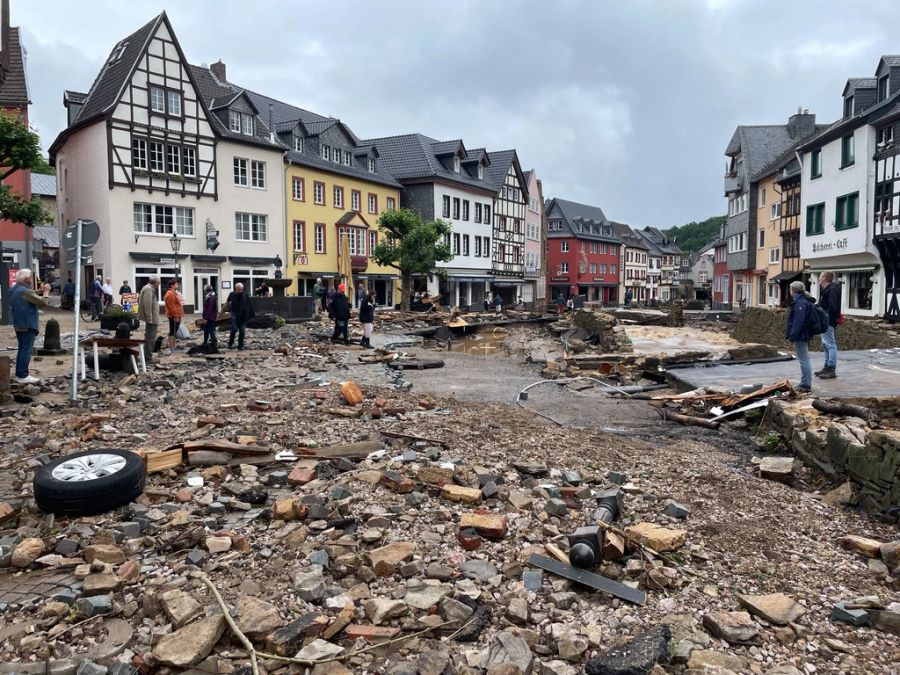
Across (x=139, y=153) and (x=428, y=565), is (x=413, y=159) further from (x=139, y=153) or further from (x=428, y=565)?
(x=428, y=565)

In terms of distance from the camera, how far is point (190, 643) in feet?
11.5

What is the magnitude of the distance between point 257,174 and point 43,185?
3524 centimetres

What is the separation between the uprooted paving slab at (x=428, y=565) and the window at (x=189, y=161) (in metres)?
28.7

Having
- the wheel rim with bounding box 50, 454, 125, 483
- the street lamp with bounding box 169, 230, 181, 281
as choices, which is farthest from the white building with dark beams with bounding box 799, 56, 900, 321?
the street lamp with bounding box 169, 230, 181, 281

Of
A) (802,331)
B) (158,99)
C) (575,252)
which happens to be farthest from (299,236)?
(575,252)

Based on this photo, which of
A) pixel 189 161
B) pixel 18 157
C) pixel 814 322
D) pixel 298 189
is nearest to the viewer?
pixel 814 322

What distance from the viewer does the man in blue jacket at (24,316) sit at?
10516mm

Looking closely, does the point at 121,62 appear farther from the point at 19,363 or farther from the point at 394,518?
the point at 394,518

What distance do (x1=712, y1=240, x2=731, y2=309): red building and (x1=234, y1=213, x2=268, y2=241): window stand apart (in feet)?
129

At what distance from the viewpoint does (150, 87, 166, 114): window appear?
106 ft

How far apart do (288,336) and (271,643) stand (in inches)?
746

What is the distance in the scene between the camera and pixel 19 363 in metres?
10.8

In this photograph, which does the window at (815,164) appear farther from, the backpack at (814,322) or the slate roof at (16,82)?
the slate roof at (16,82)

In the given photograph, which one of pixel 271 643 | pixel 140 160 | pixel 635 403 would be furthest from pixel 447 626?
pixel 140 160
